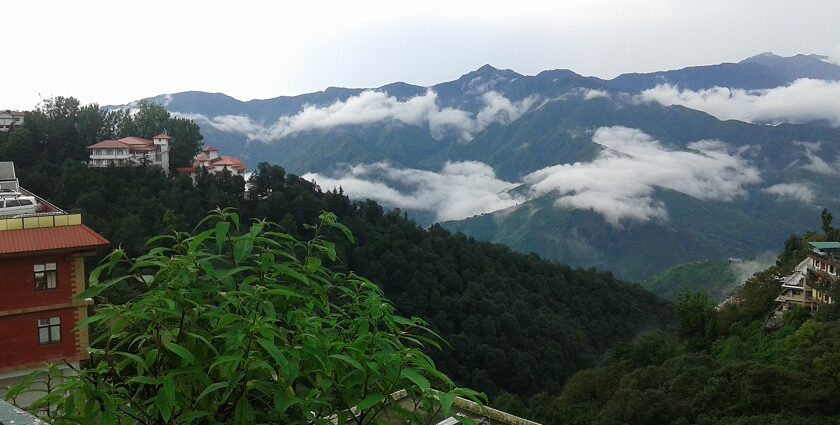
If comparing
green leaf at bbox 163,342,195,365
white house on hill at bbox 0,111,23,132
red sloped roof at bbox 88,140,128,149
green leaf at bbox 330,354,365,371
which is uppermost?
green leaf at bbox 163,342,195,365

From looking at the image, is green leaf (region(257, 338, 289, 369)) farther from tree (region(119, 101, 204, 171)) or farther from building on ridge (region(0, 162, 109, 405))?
tree (region(119, 101, 204, 171))

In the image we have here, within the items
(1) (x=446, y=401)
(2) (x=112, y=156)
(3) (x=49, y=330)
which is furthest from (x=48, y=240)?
(2) (x=112, y=156)

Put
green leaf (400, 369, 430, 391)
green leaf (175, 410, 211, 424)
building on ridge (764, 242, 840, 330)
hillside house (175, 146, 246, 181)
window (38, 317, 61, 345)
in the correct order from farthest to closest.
→ hillside house (175, 146, 246, 181)
building on ridge (764, 242, 840, 330)
window (38, 317, 61, 345)
green leaf (400, 369, 430, 391)
green leaf (175, 410, 211, 424)

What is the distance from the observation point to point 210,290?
3.30 meters

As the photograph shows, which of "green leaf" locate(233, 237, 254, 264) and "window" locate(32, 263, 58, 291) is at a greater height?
"green leaf" locate(233, 237, 254, 264)

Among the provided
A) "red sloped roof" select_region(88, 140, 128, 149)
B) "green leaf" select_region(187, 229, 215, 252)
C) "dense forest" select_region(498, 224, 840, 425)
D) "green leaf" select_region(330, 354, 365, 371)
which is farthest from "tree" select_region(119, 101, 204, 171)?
"green leaf" select_region(330, 354, 365, 371)

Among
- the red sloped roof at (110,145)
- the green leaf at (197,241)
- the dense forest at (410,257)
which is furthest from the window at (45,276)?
the red sloped roof at (110,145)

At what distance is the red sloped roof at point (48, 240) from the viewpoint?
49.8 feet

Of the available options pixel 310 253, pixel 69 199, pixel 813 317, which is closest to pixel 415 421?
pixel 310 253

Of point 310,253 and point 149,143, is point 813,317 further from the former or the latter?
point 149,143

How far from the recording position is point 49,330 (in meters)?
15.9

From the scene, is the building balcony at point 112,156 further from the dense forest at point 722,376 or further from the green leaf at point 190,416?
the green leaf at point 190,416

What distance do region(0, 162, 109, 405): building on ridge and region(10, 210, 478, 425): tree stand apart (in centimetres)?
1345

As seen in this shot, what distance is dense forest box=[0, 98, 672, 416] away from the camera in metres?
51.7
